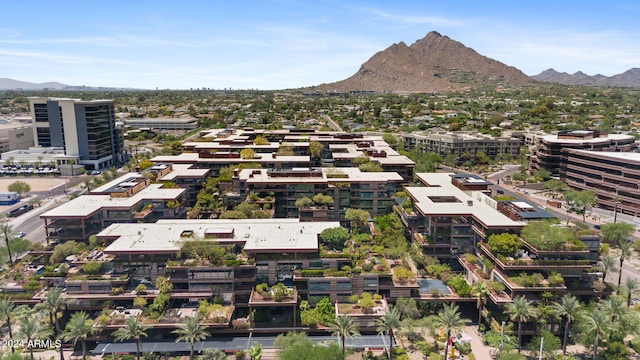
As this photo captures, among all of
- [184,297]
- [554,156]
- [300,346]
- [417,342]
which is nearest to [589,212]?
[554,156]

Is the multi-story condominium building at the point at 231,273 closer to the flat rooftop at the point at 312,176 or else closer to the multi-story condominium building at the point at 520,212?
the multi-story condominium building at the point at 520,212

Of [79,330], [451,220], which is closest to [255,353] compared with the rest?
[79,330]

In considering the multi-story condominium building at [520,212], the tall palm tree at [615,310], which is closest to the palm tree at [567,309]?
the tall palm tree at [615,310]

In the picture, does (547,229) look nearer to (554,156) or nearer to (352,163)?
(352,163)

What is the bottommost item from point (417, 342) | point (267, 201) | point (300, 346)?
point (417, 342)

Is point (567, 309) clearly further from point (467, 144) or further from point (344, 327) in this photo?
point (467, 144)

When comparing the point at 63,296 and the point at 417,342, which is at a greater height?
the point at 63,296

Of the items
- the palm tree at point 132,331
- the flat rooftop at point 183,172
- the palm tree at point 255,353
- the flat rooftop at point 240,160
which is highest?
the flat rooftop at point 240,160
